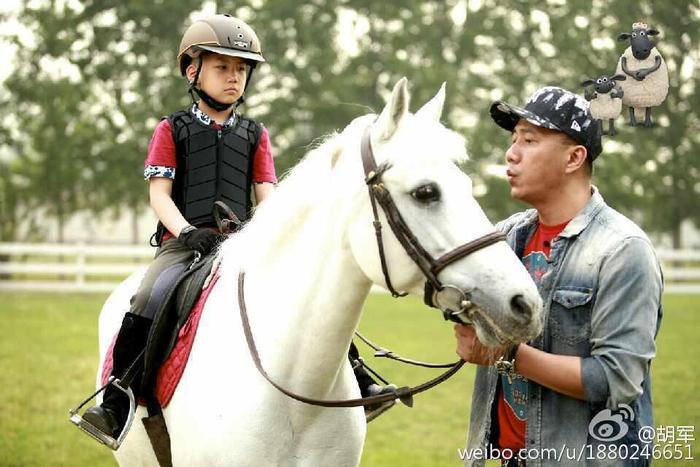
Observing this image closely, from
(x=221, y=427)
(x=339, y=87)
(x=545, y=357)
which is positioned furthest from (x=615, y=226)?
(x=339, y=87)

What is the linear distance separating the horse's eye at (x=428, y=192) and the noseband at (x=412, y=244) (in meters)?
0.10

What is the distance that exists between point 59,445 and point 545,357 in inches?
221

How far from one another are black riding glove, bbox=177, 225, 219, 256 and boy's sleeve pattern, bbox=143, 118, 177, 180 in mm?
368

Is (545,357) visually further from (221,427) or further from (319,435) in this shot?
(221,427)

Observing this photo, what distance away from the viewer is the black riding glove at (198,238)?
3760 mm

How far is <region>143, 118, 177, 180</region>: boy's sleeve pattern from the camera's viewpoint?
3.99 m

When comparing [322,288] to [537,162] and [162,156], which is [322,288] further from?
[162,156]

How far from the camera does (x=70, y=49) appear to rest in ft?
81.9

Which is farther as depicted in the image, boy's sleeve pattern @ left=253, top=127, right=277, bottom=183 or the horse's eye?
boy's sleeve pattern @ left=253, top=127, right=277, bottom=183

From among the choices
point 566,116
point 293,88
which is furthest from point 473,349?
point 293,88

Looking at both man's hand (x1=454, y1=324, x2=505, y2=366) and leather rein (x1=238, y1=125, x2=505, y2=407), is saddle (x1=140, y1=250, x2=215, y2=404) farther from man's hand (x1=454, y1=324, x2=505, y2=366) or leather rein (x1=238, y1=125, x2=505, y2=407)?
man's hand (x1=454, y1=324, x2=505, y2=366)

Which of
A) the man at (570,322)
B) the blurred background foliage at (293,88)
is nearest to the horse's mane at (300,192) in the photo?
the man at (570,322)

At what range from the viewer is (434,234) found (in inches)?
107

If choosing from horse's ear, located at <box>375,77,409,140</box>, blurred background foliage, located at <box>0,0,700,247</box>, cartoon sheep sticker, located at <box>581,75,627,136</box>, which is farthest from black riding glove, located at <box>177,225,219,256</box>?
blurred background foliage, located at <box>0,0,700,247</box>
